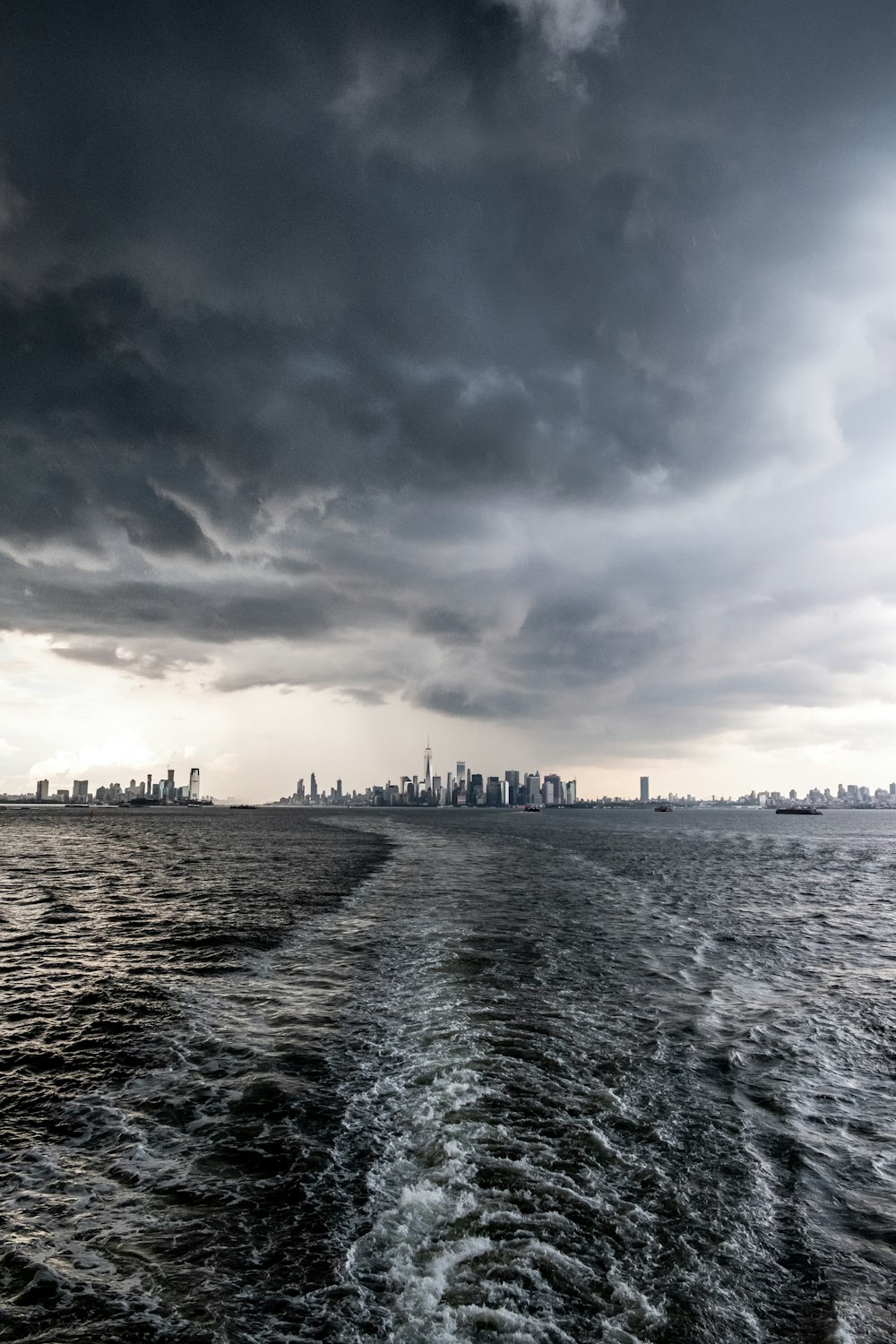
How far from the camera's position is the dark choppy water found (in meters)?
7.13

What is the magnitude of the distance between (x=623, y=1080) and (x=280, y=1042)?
7.38 metres

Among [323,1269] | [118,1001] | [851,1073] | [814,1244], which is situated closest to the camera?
[323,1269]

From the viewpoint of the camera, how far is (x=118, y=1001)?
17.9 metres

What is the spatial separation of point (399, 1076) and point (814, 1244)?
7.36 meters

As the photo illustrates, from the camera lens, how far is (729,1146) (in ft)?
35.3

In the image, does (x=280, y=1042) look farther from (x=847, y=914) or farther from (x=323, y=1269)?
(x=847, y=914)

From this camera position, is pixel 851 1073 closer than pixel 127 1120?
No

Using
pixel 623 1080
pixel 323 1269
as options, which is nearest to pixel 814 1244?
pixel 623 1080

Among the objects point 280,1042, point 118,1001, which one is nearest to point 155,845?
point 118,1001

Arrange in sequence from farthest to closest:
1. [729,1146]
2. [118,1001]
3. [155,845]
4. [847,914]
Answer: [155,845], [847,914], [118,1001], [729,1146]

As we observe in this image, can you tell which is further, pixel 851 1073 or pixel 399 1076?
pixel 851 1073

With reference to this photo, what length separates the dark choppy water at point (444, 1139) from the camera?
23.4ft

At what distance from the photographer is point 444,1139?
10.7 meters

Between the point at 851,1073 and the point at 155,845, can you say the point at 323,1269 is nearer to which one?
the point at 851,1073
